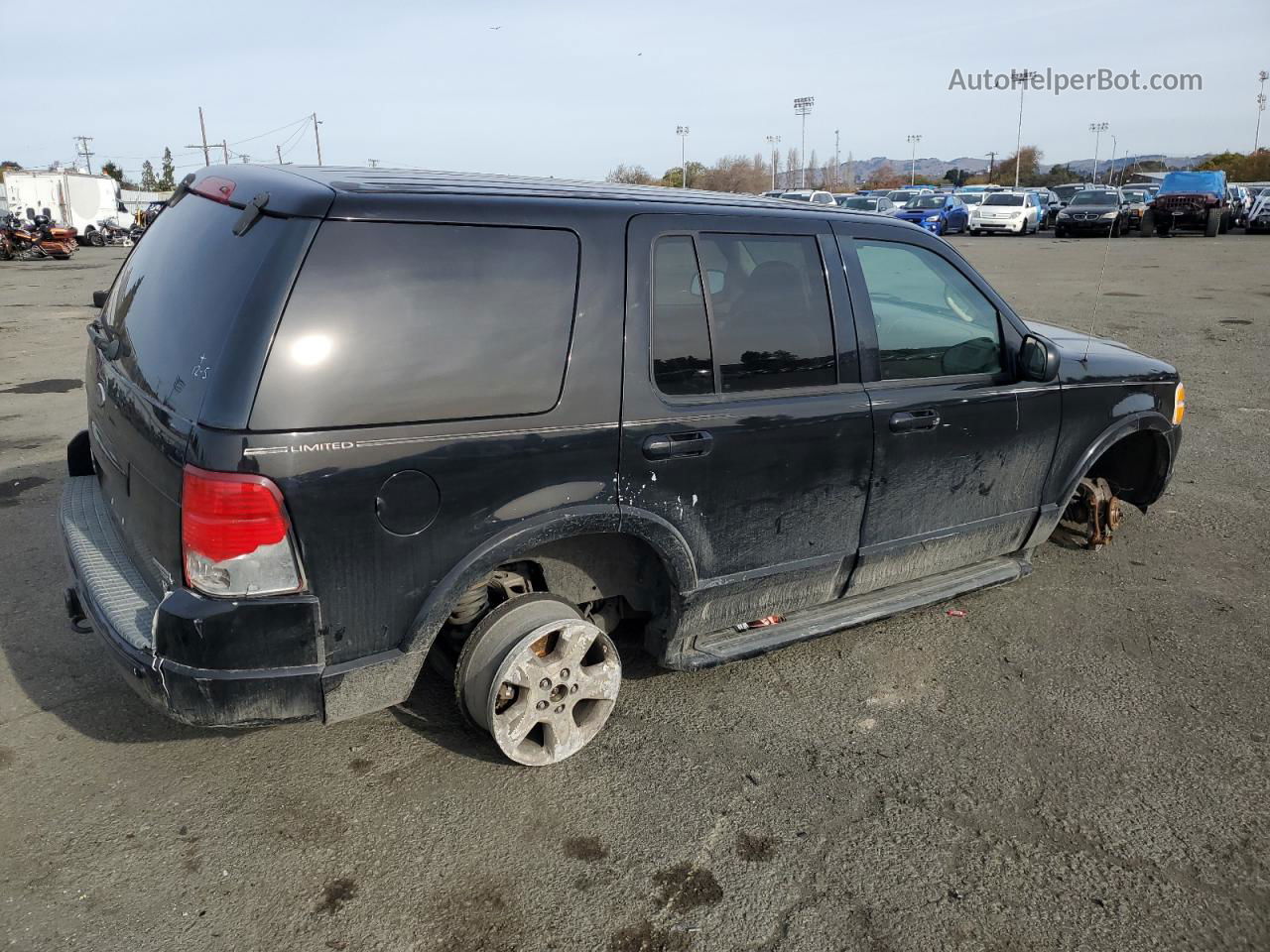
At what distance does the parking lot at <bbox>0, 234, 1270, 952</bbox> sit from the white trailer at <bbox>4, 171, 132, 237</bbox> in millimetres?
43181

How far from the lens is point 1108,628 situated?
432cm

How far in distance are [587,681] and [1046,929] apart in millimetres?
1538

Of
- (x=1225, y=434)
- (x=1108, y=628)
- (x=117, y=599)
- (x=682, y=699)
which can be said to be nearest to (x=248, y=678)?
(x=117, y=599)

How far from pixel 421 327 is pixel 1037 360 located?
2658 mm

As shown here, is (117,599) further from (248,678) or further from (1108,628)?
(1108,628)

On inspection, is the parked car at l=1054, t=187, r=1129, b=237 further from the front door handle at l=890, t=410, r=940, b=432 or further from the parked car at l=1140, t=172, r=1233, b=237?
the front door handle at l=890, t=410, r=940, b=432

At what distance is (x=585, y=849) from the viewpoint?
9.37 feet

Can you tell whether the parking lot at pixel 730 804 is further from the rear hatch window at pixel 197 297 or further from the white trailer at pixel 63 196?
the white trailer at pixel 63 196

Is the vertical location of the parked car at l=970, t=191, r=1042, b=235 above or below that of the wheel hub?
above

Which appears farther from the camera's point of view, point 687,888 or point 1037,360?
point 1037,360

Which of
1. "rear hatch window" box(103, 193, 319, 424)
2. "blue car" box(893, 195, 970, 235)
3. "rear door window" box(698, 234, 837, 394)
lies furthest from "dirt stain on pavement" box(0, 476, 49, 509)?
"blue car" box(893, 195, 970, 235)

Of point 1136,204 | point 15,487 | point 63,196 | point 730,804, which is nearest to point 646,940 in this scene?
point 730,804

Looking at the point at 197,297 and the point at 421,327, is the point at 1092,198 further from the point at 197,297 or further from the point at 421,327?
the point at 197,297

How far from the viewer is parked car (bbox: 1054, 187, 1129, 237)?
103 ft
